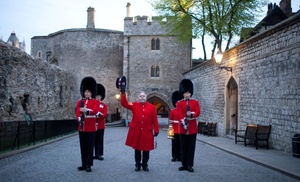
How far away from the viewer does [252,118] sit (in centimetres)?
1293

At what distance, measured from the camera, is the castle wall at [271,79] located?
9.80 metres

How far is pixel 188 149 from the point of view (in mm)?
7453

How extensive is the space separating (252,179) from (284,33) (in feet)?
18.5

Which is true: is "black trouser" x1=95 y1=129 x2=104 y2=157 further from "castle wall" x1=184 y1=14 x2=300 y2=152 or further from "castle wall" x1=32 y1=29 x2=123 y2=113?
"castle wall" x1=32 y1=29 x2=123 y2=113

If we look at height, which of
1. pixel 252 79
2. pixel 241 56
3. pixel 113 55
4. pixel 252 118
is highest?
pixel 113 55

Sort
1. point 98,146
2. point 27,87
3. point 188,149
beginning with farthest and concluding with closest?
1. point 27,87
2. point 98,146
3. point 188,149

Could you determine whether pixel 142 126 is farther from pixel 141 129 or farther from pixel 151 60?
pixel 151 60

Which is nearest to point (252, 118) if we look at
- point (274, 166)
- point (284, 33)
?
point (284, 33)

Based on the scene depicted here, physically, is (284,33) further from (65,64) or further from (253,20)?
(65,64)

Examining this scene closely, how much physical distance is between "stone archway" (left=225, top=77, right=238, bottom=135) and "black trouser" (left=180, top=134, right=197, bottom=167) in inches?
347

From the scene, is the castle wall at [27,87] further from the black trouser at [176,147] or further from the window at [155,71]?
the window at [155,71]

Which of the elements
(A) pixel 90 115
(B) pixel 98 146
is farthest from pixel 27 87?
(A) pixel 90 115

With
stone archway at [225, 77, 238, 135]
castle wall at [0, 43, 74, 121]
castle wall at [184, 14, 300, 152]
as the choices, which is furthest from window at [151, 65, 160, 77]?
stone archway at [225, 77, 238, 135]

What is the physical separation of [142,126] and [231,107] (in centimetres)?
970
